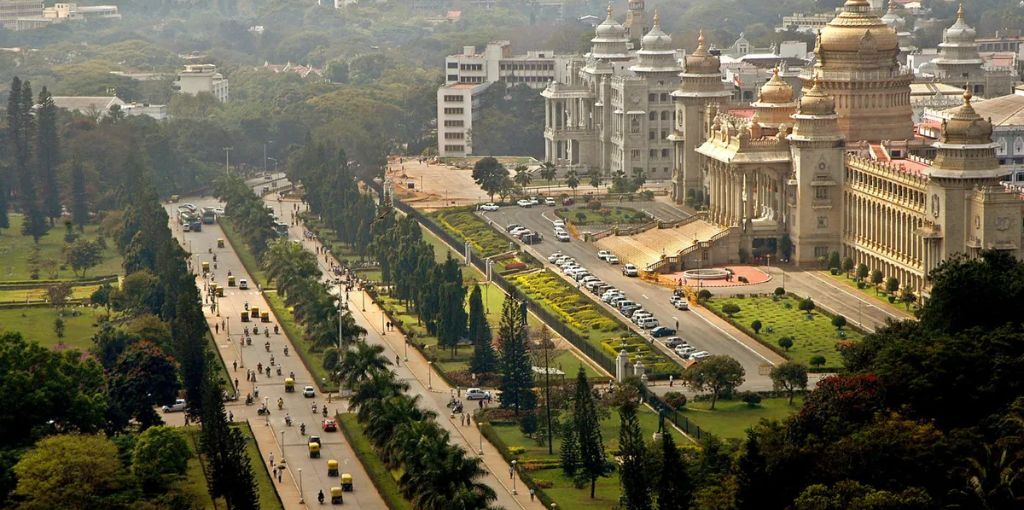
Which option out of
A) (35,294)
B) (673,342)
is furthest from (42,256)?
(673,342)

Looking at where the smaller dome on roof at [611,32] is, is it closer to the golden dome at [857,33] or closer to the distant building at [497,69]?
the distant building at [497,69]

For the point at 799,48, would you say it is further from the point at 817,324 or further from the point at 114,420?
the point at 114,420

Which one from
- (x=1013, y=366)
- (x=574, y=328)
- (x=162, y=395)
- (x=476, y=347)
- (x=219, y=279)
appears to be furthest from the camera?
(x=219, y=279)

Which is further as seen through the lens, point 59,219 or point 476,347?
point 59,219

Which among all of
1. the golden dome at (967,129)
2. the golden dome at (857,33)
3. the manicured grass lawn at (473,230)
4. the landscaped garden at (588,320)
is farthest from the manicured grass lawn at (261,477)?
the golden dome at (857,33)

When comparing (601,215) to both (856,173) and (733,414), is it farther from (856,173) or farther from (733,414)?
(733,414)

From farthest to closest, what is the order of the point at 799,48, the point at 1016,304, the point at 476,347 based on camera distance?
the point at 799,48 < the point at 476,347 < the point at 1016,304

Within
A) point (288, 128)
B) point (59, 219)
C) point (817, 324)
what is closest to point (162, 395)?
point (817, 324)
